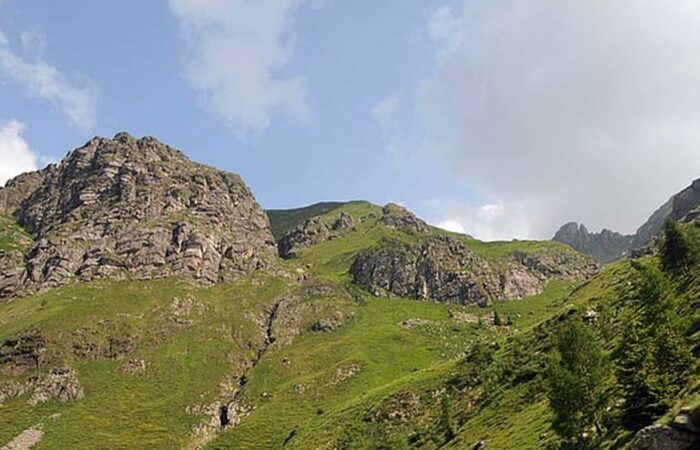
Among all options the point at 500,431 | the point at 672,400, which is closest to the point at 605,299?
the point at 500,431

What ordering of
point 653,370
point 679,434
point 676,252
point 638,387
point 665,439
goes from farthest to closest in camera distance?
1. point 676,252
2. point 653,370
3. point 638,387
4. point 665,439
5. point 679,434

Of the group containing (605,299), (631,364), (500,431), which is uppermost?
(605,299)

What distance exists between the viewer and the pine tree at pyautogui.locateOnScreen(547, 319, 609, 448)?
54.9 metres

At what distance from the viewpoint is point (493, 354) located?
534 feet

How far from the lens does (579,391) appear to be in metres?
54.9

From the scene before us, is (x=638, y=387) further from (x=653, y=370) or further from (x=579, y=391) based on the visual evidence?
(x=579, y=391)

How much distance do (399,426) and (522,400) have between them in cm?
5956

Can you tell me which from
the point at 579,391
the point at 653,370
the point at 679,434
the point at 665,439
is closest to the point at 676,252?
the point at 579,391

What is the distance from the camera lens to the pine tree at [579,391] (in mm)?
54906

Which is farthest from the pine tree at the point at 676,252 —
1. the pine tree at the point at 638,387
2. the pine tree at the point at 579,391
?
the pine tree at the point at 638,387

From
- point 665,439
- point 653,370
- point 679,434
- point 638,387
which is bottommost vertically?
point 665,439

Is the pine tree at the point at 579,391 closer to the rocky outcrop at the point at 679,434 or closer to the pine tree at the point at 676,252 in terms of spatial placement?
the rocky outcrop at the point at 679,434

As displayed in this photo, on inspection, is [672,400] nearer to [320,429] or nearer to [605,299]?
[605,299]

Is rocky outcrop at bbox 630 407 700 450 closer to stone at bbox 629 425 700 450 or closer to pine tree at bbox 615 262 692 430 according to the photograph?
stone at bbox 629 425 700 450
